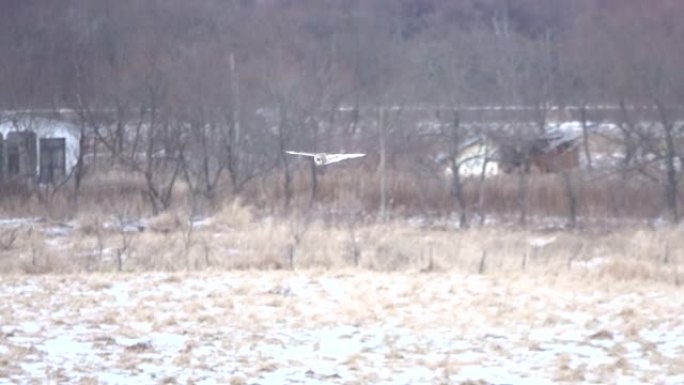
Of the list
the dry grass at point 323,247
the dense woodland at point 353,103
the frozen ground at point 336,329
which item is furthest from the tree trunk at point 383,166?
the frozen ground at point 336,329

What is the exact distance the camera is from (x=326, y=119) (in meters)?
31.4

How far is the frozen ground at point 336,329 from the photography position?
9898 millimetres

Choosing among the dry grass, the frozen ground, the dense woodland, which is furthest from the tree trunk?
the frozen ground

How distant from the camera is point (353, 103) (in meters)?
33.0

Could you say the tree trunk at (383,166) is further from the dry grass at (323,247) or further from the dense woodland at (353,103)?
the dry grass at (323,247)

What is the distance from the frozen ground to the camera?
32.5 ft

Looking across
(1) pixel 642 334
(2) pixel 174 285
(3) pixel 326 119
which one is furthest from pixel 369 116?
(1) pixel 642 334

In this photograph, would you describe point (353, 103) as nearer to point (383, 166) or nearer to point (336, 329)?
point (383, 166)

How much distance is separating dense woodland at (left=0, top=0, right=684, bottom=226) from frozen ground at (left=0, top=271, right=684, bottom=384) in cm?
1050

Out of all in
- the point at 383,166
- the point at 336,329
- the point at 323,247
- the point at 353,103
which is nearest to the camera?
the point at 336,329

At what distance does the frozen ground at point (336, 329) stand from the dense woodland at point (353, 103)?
1050cm

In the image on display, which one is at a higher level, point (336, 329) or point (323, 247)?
point (323, 247)

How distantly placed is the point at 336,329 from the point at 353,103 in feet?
69.2

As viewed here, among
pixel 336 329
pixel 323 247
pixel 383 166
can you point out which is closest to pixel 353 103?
pixel 383 166
